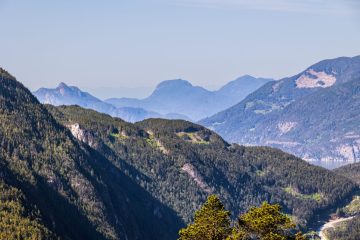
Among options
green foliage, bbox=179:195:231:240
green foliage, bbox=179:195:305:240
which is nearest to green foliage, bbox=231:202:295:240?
green foliage, bbox=179:195:305:240

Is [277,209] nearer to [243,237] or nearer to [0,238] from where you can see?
[243,237]

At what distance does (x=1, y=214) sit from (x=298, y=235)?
118m

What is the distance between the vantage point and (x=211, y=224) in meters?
102

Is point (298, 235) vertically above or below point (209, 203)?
below

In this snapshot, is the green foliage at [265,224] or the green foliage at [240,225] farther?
the green foliage at [240,225]

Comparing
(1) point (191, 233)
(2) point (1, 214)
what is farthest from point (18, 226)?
(1) point (191, 233)

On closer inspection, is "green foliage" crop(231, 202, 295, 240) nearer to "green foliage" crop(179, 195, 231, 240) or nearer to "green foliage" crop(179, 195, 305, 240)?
"green foliage" crop(179, 195, 305, 240)

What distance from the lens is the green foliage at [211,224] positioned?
3979 inches

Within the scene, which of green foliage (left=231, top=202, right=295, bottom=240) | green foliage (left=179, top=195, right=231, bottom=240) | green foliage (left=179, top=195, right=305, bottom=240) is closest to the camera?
green foliage (left=231, top=202, right=295, bottom=240)

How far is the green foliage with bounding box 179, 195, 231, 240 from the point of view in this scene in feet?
332

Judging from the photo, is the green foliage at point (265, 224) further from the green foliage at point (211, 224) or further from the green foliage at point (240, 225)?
the green foliage at point (211, 224)

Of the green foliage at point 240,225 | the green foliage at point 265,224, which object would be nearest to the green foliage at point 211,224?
the green foliage at point 240,225

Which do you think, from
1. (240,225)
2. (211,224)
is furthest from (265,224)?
(211,224)

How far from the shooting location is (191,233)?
332 ft
